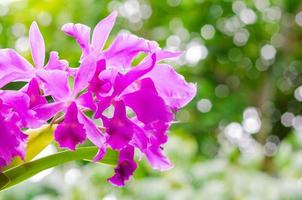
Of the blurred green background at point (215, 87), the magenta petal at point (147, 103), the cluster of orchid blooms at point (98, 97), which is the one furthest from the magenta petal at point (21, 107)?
the blurred green background at point (215, 87)

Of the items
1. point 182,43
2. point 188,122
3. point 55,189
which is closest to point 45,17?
point 188,122

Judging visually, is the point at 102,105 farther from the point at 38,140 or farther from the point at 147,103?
the point at 38,140

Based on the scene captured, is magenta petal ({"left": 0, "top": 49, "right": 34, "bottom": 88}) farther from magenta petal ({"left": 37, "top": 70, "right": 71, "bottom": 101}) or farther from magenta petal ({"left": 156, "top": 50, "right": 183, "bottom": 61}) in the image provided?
magenta petal ({"left": 156, "top": 50, "right": 183, "bottom": 61})

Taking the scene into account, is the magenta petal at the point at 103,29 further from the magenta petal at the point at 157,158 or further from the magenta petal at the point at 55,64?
the magenta petal at the point at 157,158

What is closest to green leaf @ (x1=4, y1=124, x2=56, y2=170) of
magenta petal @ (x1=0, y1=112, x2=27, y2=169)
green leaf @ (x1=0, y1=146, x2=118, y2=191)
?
green leaf @ (x1=0, y1=146, x2=118, y2=191)

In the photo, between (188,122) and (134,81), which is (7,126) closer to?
(134,81)

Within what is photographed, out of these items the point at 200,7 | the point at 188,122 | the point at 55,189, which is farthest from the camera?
the point at 200,7

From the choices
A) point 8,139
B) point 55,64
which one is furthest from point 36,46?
point 8,139
